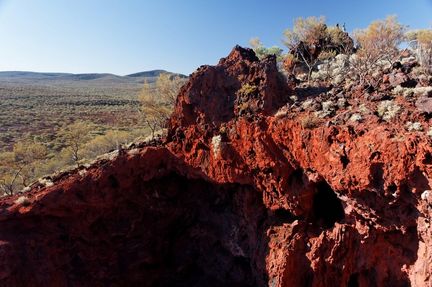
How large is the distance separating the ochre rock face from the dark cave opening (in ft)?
0.09

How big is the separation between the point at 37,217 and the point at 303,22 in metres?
19.3

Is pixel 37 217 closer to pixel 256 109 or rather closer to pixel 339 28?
pixel 256 109

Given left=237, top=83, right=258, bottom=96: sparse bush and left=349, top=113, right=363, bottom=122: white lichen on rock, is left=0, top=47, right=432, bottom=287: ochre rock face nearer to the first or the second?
left=237, top=83, right=258, bottom=96: sparse bush

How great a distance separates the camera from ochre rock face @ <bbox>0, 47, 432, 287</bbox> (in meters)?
8.23

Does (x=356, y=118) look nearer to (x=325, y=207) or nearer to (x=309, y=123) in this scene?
(x=309, y=123)

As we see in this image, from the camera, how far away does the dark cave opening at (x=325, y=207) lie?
32.4ft

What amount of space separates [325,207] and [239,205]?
2546mm

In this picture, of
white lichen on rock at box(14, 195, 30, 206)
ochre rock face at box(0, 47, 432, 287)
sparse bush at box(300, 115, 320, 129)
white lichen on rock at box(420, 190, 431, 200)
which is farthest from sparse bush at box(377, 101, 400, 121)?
white lichen on rock at box(14, 195, 30, 206)

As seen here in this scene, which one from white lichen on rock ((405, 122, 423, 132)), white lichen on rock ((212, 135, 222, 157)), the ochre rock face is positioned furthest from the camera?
white lichen on rock ((212, 135, 222, 157))

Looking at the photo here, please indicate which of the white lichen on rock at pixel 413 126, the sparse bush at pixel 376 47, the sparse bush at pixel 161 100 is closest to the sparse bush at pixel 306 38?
the sparse bush at pixel 376 47

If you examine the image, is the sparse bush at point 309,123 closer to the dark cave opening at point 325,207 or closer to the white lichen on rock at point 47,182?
the dark cave opening at point 325,207

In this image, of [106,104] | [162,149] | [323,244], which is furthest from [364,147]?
[106,104]

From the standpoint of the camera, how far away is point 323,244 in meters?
9.42

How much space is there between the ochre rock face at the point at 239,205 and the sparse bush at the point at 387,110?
262mm
